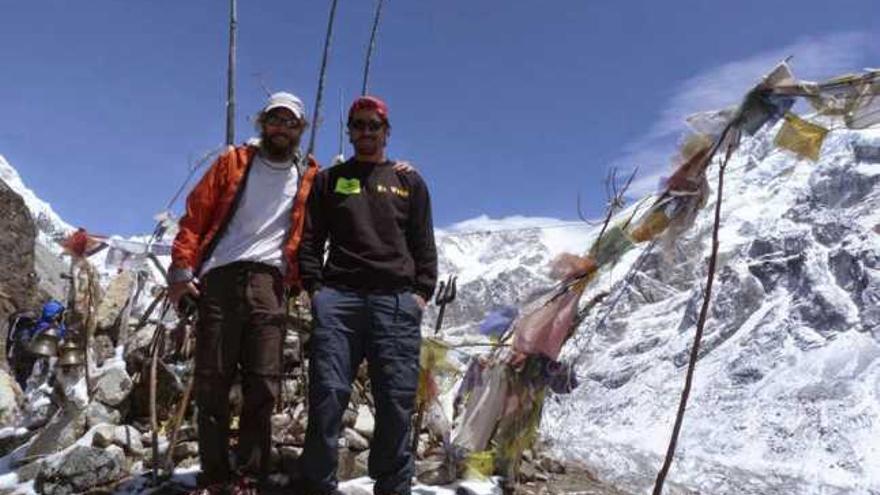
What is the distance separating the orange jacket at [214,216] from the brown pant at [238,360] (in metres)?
0.13

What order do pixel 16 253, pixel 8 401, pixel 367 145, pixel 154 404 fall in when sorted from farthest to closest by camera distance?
1. pixel 16 253
2. pixel 8 401
3. pixel 154 404
4. pixel 367 145

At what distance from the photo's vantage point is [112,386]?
5.49m

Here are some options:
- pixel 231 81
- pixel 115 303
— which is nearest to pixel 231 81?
pixel 231 81

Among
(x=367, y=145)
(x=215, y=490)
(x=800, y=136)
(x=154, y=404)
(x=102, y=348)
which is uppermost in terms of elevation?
(x=800, y=136)

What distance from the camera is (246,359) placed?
12.7ft

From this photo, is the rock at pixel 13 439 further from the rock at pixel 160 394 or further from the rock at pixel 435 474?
the rock at pixel 435 474

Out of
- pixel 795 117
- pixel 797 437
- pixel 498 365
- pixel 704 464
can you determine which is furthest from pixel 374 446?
pixel 797 437

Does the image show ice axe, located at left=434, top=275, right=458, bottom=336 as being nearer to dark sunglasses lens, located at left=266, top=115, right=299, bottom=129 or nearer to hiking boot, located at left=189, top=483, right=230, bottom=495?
dark sunglasses lens, located at left=266, top=115, right=299, bottom=129

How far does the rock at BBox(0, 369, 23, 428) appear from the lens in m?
7.04

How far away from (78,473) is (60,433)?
0.89 meters

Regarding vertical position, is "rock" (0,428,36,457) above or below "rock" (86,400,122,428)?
below

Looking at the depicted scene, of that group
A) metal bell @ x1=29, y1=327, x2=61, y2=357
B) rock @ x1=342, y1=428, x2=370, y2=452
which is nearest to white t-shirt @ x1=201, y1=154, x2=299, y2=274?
rock @ x1=342, y1=428, x2=370, y2=452

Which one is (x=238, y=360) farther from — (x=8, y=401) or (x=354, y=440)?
(x=8, y=401)

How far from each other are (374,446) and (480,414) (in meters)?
1.51
